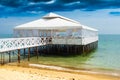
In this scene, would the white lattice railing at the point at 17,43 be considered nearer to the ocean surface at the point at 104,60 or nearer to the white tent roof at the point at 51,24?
the white tent roof at the point at 51,24

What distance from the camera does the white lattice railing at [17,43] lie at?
799 inches

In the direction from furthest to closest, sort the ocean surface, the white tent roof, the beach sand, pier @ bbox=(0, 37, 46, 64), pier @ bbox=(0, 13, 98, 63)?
the white tent roof → pier @ bbox=(0, 13, 98, 63) → the ocean surface → pier @ bbox=(0, 37, 46, 64) → the beach sand

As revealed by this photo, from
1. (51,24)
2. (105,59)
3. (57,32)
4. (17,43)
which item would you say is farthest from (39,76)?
(105,59)

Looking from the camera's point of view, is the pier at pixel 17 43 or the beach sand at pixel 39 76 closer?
the beach sand at pixel 39 76

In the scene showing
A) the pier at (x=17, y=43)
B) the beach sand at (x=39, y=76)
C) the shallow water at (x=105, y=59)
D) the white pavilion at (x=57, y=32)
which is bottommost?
the shallow water at (x=105, y=59)

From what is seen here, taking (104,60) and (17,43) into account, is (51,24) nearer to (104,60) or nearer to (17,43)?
(17,43)

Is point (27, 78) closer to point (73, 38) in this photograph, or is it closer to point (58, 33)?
point (73, 38)

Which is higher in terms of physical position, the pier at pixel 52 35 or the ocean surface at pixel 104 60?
the pier at pixel 52 35

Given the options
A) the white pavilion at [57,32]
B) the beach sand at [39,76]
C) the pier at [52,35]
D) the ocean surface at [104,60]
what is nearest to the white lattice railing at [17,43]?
the pier at [52,35]

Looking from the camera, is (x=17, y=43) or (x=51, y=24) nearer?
(x=17, y=43)

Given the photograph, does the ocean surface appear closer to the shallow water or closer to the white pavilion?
the shallow water

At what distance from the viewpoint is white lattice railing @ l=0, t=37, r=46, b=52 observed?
20295 mm

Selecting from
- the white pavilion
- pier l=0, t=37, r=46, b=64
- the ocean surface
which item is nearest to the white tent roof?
the white pavilion

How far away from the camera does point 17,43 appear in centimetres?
2269
